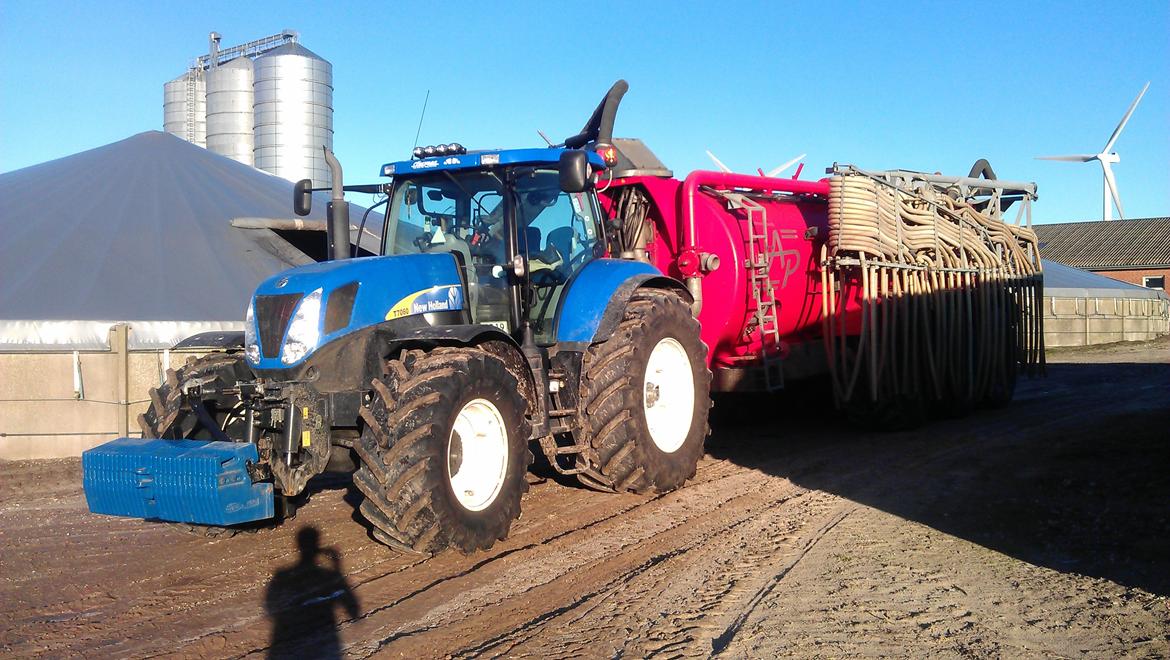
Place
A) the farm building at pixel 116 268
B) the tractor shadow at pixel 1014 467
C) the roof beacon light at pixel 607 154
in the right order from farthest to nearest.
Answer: the farm building at pixel 116 268, the roof beacon light at pixel 607 154, the tractor shadow at pixel 1014 467

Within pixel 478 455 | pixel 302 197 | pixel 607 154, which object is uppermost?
pixel 607 154

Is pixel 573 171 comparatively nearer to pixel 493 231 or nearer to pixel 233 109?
pixel 493 231

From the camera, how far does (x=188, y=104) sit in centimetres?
2319

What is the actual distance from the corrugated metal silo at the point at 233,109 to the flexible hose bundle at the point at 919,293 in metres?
15.2

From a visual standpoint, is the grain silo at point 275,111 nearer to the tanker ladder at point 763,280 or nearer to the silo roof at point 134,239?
the silo roof at point 134,239

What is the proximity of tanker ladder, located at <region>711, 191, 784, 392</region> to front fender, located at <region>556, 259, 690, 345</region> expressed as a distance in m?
2.05

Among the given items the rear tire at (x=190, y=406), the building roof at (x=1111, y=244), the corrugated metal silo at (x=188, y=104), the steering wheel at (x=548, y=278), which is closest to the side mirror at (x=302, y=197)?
the rear tire at (x=190, y=406)

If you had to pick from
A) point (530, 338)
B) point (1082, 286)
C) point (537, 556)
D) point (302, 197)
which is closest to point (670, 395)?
point (530, 338)

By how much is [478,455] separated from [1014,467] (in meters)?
4.63

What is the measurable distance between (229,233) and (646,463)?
9.31 meters

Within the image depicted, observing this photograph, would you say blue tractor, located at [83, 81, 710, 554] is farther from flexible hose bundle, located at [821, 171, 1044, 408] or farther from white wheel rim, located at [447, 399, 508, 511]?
flexible hose bundle, located at [821, 171, 1044, 408]

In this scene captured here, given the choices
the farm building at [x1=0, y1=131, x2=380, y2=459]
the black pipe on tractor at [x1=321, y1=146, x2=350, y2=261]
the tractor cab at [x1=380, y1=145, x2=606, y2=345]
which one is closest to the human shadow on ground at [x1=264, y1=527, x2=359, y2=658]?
the tractor cab at [x1=380, y1=145, x2=606, y2=345]

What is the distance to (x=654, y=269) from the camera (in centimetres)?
800

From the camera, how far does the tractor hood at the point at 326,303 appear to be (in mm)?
5680
